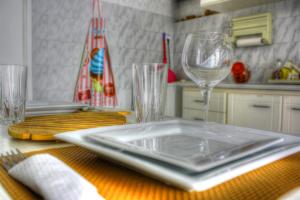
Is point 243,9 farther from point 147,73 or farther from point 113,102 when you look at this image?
point 147,73

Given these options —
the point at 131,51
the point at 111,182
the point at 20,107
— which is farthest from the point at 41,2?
the point at 111,182

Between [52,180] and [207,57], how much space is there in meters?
0.39

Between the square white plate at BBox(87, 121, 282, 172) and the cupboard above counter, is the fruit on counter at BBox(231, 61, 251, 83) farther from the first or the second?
the square white plate at BBox(87, 121, 282, 172)

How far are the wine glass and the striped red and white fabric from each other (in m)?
→ 2.45

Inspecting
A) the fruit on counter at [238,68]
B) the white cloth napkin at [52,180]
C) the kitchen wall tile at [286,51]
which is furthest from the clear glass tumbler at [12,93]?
the kitchen wall tile at [286,51]

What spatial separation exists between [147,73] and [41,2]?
232 centimetres

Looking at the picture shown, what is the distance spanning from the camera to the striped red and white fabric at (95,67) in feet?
9.59

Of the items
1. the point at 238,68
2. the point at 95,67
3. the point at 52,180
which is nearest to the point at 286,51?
the point at 238,68

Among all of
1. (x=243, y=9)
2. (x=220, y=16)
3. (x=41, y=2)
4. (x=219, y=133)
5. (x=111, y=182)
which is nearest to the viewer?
(x=111, y=182)

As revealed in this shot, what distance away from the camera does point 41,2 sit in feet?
8.51

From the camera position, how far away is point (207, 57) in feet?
1.85

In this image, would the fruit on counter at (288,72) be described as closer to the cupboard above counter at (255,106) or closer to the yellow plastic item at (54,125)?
the cupboard above counter at (255,106)

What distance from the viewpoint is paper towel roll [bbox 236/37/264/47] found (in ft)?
8.75

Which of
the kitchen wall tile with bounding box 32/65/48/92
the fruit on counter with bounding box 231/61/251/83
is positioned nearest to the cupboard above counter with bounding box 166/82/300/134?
the fruit on counter with bounding box 231/61/251/83
